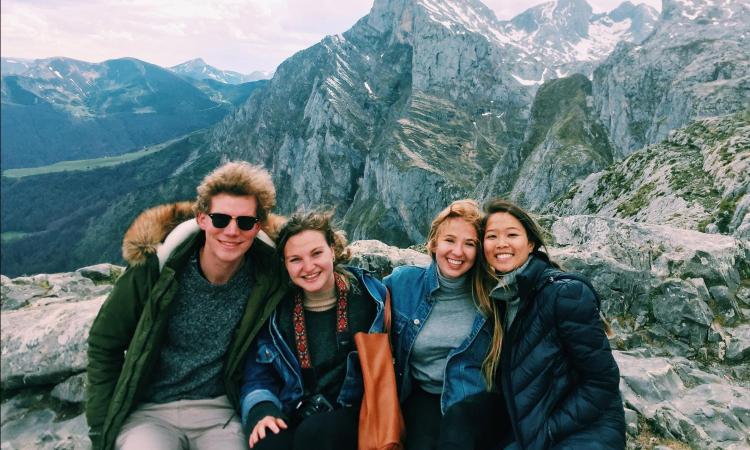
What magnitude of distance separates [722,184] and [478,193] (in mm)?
147512

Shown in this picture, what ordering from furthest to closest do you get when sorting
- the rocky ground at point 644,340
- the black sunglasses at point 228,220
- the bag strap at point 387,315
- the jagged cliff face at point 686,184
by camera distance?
the jagged cliff face at point 686,184 → the rocky ground at point 644,340 → the bag strap at point 387,315 → the black sunglasses at point 228,220

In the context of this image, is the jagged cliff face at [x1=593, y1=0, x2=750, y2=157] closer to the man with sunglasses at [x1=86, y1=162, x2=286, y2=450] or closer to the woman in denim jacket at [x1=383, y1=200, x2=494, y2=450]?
the woman in denim jacket at [x1=383, y1=200, x2=494, y2=450]

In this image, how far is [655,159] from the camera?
103 feet

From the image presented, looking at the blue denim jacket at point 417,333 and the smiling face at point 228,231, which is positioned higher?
the smiling face at point 228,231

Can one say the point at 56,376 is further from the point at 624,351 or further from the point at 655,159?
the point at 655,159

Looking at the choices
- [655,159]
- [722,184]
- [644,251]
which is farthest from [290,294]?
[655,159]

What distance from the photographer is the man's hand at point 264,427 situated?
19.8 feet

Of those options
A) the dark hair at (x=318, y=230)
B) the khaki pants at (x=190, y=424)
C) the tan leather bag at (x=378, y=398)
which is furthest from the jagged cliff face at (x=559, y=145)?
the khaki pants at (x=190, y=424)

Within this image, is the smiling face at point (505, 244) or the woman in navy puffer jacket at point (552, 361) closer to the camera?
the woman in navy puffer jacket at point (552, 361)

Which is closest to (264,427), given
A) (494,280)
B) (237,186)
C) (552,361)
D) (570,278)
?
(237,186)

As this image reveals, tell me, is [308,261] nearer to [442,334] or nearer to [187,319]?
[187,319]

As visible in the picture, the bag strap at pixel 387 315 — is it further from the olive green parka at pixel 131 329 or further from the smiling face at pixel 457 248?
the olive green parka at pixel 131 329

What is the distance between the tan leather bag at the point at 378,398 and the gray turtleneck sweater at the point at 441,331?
0.59 metres

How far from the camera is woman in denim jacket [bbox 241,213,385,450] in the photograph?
631cm
